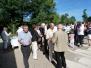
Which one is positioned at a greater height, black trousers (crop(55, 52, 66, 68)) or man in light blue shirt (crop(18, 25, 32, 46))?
man in light blue shirt (crop(18, 25, 32, 46))

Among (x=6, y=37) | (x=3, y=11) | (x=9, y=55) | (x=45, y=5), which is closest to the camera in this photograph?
(x=9, y=55)

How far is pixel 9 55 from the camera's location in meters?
14.9

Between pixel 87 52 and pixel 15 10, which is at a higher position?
pixel 15 10

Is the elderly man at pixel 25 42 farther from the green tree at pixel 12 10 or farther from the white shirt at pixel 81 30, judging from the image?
the green tree at pixel 12 10

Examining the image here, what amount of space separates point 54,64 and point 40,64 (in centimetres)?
65

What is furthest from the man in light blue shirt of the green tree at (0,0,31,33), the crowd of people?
the green tree at (0,0,31,33)

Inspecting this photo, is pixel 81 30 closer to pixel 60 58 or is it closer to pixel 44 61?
pixel 44 61

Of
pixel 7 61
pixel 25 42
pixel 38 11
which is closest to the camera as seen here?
pixel 25 42

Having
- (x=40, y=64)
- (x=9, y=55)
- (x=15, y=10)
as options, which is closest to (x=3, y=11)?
(x=15, y=10)

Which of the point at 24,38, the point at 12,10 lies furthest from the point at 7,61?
the point at 12,10

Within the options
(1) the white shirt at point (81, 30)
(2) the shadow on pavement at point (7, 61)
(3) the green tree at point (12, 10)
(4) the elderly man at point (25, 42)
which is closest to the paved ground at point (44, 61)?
(2) the shadow on pavement at point (7, 61)

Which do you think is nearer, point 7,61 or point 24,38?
point 24,38

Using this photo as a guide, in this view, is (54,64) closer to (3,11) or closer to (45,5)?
(3,11)

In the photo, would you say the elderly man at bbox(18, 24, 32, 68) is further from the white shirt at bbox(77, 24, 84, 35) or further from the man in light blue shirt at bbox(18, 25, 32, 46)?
the white shirt at bbox(77, 24, 84, 35)
